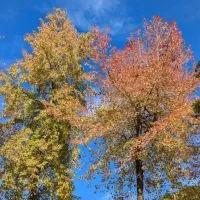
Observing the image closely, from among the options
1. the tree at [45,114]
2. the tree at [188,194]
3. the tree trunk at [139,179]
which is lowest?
the tree at [188,194]

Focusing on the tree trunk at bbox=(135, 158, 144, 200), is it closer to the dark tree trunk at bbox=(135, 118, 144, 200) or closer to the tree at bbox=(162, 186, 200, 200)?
the dark tree trunk at bbox=(135, 118, 144, 200)

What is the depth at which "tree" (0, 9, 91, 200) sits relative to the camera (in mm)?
28806

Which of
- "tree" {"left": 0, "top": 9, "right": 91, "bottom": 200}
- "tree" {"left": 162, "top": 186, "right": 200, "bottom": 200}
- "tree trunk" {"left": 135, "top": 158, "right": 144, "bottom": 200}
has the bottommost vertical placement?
"tree" {"left": 162, "top": 186, "right": 200, "bottom": 200}

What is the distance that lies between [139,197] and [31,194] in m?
7.57

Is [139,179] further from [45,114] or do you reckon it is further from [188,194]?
[45,114]

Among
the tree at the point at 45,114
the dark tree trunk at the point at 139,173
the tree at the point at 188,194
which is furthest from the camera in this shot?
the tree at the point at 45,114

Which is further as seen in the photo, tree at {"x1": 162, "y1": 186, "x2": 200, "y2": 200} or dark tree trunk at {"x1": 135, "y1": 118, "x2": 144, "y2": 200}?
dark tree trunk at {"x1": 135, "y1": 118, "x2": 144, "y2": 200}

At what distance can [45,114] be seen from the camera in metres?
30.0

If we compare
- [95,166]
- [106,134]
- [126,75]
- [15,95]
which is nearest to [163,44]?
[126,75]

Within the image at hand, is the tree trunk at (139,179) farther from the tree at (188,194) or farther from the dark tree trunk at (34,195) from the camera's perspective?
the dark tree trunk at (34,195)

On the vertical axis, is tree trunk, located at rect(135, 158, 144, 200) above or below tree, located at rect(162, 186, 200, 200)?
above

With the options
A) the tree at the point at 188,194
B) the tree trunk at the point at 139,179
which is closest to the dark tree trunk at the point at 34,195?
the tree trunk at the point at 139,179

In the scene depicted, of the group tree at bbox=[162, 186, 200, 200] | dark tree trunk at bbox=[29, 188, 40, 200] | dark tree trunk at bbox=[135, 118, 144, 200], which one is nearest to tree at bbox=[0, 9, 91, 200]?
dark tree trunk at bbox=[29, 188, 40, 200]

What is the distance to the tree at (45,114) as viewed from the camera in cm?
2881
